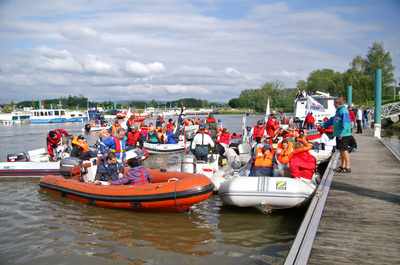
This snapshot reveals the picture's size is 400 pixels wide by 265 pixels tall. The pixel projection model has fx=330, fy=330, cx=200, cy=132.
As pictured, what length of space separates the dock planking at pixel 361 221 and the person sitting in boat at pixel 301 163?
51cm

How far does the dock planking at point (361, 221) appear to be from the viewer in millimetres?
3496

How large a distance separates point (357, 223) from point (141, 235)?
3.47 meters

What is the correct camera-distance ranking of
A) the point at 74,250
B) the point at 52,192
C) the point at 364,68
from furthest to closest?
1. the point at 364,68
2. the point at 52,192
3. the point at 74,250

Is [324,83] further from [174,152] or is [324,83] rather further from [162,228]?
[162,228]

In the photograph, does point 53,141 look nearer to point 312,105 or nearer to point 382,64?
point 312,105

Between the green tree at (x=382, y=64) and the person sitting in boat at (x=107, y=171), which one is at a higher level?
the green tree at (x=382, y=64)

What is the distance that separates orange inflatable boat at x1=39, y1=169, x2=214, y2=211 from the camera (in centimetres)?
619

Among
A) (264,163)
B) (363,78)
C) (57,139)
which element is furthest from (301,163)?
(363,78)

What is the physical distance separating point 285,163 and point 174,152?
8.90 metres

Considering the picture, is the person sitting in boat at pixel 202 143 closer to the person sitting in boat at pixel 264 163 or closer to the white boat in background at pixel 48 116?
the person sitting in boat at pixel 264 163

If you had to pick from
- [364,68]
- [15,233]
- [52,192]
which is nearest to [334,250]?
[15,233]

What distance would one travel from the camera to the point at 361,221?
4.42 m

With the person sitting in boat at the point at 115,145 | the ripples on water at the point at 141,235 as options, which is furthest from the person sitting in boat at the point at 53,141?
the ripples on water at the point at 141,235

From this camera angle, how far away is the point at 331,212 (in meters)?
4.79
